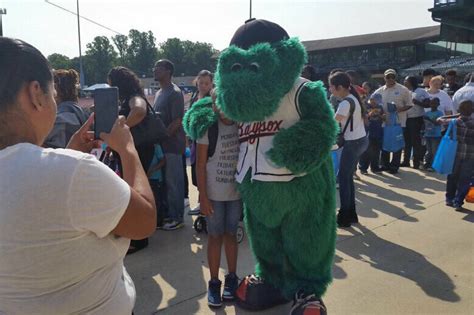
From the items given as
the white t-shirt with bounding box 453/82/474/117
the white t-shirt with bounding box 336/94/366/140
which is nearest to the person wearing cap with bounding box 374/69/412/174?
the white t-shirt with bounding box 453/82/474/117

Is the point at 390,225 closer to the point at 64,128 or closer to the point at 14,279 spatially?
the point at 64,128

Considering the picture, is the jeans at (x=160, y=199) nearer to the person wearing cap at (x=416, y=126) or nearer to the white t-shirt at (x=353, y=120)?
the white t-shirt at (x=353, y=120)

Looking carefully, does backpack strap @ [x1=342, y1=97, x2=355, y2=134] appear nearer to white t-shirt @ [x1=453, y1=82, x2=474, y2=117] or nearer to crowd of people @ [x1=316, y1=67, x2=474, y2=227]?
crowd of people @ [x1=316, y1=67, x2=474, y2=227]

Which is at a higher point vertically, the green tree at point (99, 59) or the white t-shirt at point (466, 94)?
the green tree at point (99, 59)

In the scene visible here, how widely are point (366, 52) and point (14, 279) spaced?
4189 centimetres

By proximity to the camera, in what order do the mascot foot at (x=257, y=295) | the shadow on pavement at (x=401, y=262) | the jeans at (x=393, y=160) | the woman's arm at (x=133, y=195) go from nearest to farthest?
the woman's arm at (x=133, y=195) → the mascot foot at (x=257, y=295) → the shadow on pavement at (x=401, y=262) → the jeans at (x=393, y=160)

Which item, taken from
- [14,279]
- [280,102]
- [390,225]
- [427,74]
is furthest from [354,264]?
[427,74]

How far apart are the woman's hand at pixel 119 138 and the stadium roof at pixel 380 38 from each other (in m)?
37.8

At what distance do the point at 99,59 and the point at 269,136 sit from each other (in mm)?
97412

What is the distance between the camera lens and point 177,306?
2.98 m

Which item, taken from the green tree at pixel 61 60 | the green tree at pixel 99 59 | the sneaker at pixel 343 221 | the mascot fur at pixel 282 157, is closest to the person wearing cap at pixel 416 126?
the sneaker at pixel 343 221

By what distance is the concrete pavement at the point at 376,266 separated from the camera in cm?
295

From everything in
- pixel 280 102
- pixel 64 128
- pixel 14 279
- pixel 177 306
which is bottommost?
pixel 177 306

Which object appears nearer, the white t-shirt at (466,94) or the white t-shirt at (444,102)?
the white t-shirt at (466,94)
